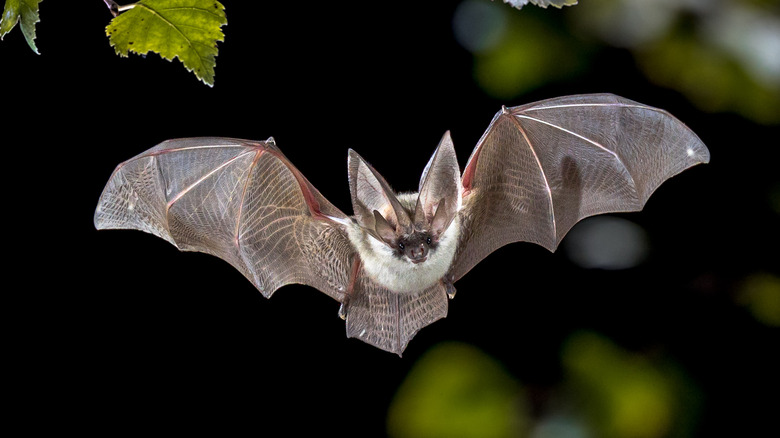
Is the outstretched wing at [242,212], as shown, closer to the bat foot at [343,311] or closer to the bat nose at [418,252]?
the bat foot at [343,311]

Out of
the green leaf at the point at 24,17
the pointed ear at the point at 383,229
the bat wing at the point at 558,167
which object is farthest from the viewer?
Answer: the bat wing at the point at 558,167

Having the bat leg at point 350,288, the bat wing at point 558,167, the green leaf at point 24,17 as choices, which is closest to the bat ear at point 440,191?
the bat wing at point 558,167

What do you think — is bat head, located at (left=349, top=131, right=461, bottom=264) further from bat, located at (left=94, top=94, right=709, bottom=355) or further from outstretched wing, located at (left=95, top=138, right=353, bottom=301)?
outstretched wing, located at (left=95, top=138, right=353, bottom=301)

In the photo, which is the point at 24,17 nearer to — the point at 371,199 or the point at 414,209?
the point at 371,199

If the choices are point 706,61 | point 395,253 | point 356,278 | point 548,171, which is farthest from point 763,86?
point 356,278

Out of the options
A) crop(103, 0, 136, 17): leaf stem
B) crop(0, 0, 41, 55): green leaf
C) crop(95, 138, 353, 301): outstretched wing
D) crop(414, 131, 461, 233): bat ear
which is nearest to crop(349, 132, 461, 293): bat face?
crop(414, 131, 461, 233): bat ear

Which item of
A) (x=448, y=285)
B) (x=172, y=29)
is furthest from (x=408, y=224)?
(x=172, y=29)
